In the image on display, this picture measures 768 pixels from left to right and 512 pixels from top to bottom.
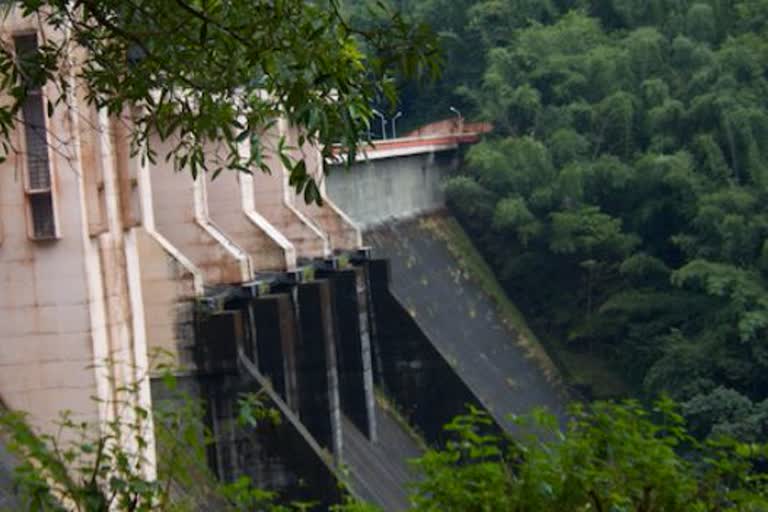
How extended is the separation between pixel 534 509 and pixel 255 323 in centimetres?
1205

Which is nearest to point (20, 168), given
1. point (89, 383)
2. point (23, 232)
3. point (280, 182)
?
point (23, 232)

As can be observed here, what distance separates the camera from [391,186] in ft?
96.4

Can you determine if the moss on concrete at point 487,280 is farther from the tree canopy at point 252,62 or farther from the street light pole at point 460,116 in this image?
the tree canopy at point 252,62

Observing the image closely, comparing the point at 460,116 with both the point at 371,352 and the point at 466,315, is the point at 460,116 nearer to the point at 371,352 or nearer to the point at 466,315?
the point at 466,315

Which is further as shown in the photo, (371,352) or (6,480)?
(371,352)

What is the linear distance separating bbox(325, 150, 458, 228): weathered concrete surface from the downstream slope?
259 mm

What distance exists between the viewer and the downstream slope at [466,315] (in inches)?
1047

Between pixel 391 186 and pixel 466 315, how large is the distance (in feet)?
7.71

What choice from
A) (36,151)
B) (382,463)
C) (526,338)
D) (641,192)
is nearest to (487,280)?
(526,338)

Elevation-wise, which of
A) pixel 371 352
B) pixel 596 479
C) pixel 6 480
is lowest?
pixel 371 352

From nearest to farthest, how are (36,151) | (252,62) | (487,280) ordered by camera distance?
(252,62) → (36,151) → (487,280)

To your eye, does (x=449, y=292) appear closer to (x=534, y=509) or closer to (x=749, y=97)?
(x=749, y=97)

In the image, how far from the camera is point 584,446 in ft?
22.9

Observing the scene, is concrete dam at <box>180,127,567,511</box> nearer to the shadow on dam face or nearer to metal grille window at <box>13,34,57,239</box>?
the shadow on dam face
